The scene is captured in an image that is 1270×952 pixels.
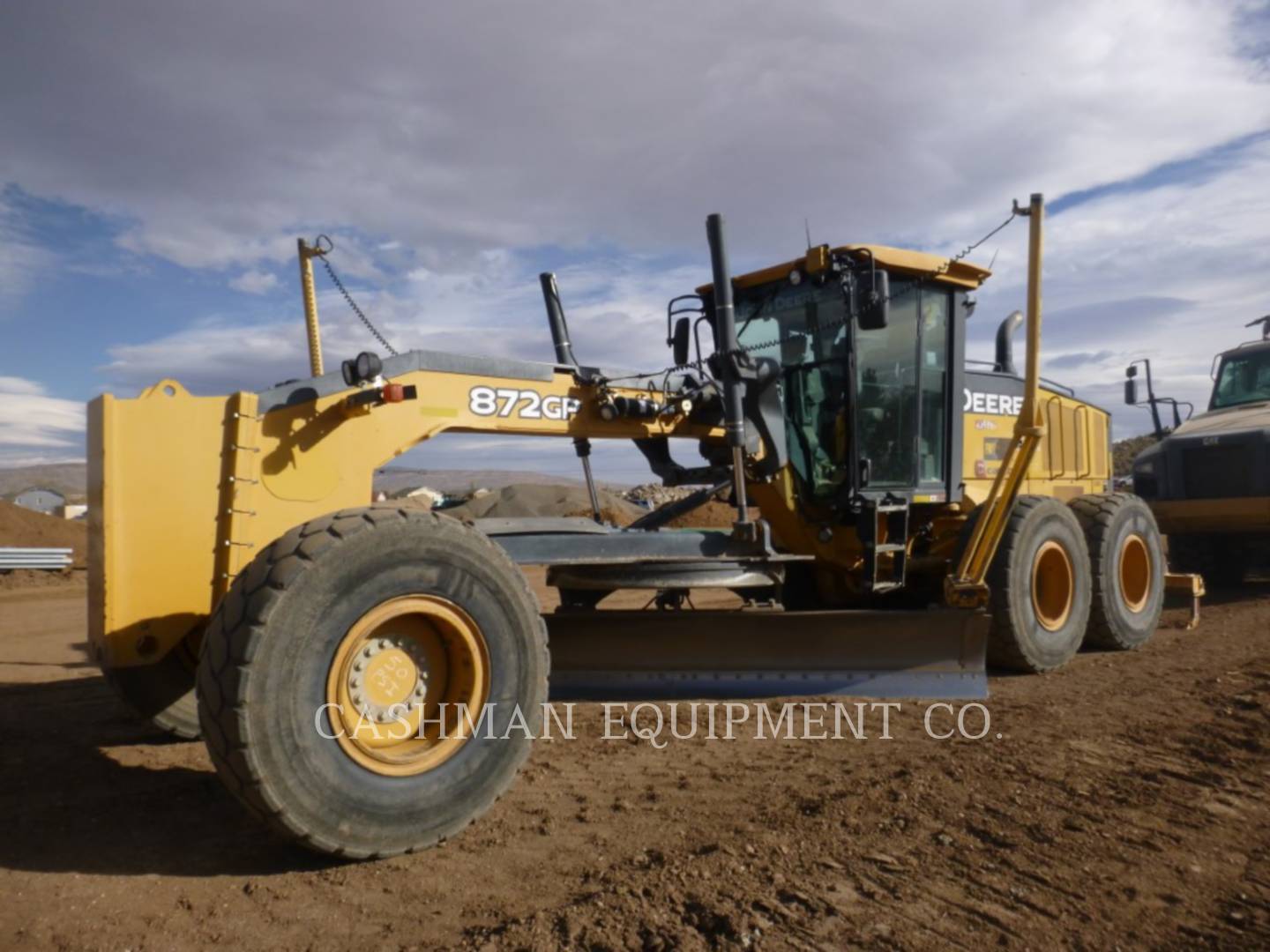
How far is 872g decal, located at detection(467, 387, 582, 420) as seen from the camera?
15.8ft

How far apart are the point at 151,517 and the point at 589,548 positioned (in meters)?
1.96

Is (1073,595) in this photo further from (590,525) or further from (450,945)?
(450,945)

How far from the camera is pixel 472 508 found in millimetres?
22984

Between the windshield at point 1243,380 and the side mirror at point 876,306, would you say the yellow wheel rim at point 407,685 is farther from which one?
the windshield at point 1243,380

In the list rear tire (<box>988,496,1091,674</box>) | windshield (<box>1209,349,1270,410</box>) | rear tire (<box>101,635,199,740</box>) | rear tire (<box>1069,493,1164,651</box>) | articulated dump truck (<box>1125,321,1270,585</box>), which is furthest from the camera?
Result: windshield (<box>1209,349,1270,410</box>)

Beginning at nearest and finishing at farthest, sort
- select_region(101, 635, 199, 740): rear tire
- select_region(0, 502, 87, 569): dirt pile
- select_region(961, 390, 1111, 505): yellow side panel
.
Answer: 1. select_region(101, 635, 199, 740): rear tire
2. select_region(961, 390, 1111, 505): yellow side panel
3. select_region(0, 502, 87, 569): dirt pile

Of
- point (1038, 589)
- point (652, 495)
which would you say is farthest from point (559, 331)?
point (652, 495)

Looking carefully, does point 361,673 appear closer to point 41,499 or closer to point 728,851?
point 728,851

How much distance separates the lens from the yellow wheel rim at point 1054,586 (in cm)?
705

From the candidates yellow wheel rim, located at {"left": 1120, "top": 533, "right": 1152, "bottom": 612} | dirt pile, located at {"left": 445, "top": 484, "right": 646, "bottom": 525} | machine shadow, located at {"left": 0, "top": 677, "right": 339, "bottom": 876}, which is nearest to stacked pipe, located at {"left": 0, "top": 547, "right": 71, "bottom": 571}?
dirt pile, located at {"left": 445, "top": 484, "right": 646, "bottom": 525}

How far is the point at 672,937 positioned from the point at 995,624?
171 inches

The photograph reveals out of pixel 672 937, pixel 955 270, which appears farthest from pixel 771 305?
pixel 672 937

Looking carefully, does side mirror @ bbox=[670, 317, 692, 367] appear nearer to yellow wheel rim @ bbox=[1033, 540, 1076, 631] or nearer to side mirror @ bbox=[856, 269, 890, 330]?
side mirror @ bbox=[856, 269, 890, 330]

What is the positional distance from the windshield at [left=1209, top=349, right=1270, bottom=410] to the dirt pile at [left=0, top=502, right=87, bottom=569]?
18313 millimetres
